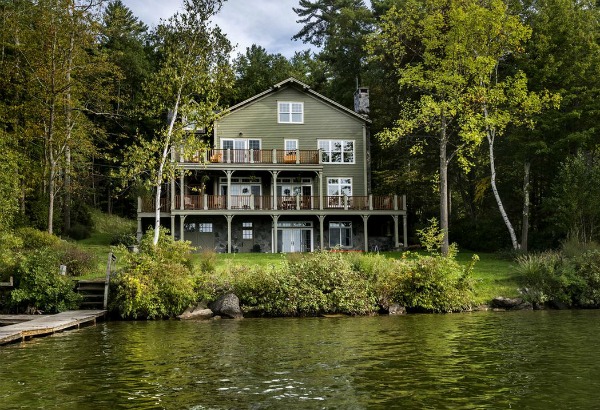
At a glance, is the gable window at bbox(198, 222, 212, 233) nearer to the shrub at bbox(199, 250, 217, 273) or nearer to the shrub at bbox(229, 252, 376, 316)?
the shrub at bbox(199, 250, 217, 273)

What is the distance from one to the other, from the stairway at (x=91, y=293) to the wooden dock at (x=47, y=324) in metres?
0.98

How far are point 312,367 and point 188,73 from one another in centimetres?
2048

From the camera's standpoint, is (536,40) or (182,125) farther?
(536,40)

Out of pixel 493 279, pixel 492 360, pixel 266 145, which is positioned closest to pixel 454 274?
pixel 493 279

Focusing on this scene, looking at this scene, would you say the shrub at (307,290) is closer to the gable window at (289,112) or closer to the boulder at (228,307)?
the boulder at (228,307)

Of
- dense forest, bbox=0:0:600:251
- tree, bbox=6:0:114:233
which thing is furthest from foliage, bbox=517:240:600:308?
tree, bbox=6:0:114:233

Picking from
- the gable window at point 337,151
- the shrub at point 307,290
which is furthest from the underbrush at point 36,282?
the gable window at point 337,151

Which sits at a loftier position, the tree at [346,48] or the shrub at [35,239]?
the tree at [346,48]

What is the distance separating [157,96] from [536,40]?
21206 millimetres

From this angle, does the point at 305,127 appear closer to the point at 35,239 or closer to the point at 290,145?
the point at 290,145

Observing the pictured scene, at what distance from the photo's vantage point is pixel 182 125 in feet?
90.5

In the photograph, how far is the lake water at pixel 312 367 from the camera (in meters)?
8.34

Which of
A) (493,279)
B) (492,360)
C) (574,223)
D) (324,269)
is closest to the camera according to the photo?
(492,360)

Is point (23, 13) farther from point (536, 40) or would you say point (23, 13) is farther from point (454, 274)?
→ point (536, 40)
